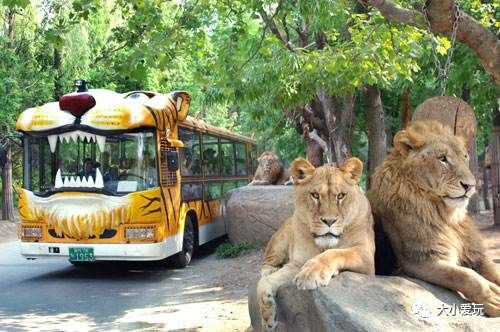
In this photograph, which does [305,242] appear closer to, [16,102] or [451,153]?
[451,153]

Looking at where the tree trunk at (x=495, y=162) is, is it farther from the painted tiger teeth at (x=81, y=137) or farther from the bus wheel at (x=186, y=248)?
the painted tiger teeth at (x=81, y=137)

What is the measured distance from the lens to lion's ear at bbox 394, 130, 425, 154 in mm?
3849

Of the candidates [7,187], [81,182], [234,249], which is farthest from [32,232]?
[7,187]

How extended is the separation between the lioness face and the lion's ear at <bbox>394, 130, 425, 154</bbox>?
0.33 meters

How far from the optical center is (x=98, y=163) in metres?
10.2

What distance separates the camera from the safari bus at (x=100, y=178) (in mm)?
9914

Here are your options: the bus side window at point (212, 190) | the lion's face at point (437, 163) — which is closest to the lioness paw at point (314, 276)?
the lion's face at point (437, 163)

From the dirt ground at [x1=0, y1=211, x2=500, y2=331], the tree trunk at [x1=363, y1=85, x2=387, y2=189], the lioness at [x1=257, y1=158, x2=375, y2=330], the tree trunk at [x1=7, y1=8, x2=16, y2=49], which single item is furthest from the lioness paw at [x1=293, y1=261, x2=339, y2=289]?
the tree trunk at [x1=7, y1=8, x2=16, y2=49]

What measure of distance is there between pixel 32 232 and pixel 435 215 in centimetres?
817

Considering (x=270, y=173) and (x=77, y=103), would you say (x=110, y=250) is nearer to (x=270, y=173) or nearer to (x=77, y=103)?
(x=77, y=103)

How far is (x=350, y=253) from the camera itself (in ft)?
11.6

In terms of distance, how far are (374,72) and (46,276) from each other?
276 inches

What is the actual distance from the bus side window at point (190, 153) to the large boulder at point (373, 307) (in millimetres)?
8478

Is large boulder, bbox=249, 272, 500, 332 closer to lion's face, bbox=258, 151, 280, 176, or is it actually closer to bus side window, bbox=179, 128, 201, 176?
bus side window, bbox=179, 128, 201, 176
